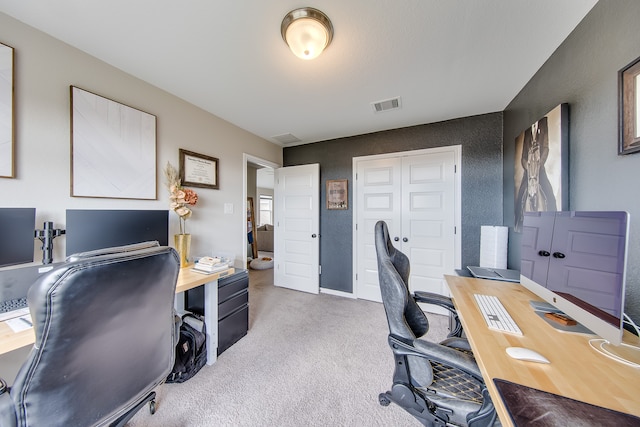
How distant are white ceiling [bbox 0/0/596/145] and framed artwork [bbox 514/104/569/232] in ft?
1.73

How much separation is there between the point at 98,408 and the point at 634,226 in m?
2.31

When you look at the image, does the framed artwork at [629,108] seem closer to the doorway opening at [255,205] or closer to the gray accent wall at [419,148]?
the gray accent wall at [419,148]

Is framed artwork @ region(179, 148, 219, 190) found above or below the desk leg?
above

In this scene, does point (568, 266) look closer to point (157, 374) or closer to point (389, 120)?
point (157, 374)

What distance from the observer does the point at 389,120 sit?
2740 millimetres

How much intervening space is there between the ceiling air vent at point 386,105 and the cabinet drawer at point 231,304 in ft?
8.05

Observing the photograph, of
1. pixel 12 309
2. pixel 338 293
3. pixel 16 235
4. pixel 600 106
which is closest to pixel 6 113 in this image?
pixel 16 235

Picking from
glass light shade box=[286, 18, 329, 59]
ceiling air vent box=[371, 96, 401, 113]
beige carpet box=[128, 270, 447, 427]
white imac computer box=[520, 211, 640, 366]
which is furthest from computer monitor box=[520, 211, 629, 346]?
ceiling air vent box=[371, 96, 401, 113]

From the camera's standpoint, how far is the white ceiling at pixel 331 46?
1.23 meters

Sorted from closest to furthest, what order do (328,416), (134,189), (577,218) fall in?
(577,218) → (328,416) → (134,189)

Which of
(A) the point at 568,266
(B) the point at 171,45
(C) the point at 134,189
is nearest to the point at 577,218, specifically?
(A) the point at 568,266

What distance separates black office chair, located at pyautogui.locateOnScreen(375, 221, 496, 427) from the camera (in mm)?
850

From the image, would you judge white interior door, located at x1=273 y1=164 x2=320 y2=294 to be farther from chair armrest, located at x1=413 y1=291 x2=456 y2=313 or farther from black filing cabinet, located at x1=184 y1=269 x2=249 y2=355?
chair armrest, located at x1=413 y1=291 x2=456 y2=313

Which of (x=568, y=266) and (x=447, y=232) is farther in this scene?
(x=447, y=232)
